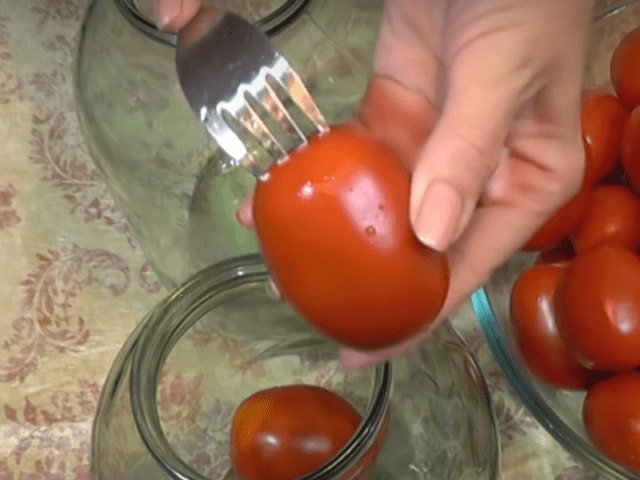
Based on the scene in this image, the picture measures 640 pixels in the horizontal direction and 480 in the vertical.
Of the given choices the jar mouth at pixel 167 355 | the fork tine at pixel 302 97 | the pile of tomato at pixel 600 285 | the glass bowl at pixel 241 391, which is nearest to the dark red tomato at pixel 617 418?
the pile of tomato at pixel 600 285

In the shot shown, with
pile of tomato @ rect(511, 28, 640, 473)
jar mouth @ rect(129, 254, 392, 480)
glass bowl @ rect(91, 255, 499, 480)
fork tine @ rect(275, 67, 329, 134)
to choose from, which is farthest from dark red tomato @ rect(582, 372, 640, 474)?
fork tine @ rect(275, 67, 329, 134)

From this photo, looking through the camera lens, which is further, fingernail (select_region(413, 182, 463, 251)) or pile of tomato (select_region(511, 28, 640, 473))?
pile of tomato (select_region(511, 28, 640, 473))

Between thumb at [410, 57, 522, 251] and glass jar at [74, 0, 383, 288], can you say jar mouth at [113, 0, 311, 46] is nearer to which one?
glass jar at [74, 0, 383, 288]

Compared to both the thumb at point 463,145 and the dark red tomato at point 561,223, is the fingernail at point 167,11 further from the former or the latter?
the dark red tomato at point 561,223

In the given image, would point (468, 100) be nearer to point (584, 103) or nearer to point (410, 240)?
point (410, 240)

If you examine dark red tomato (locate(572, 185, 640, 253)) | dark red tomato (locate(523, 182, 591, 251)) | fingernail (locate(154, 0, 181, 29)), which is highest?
fingernail (locate(154, 0, 181, 29))

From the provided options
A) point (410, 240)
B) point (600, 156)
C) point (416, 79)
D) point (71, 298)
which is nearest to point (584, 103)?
point (600, 156)
